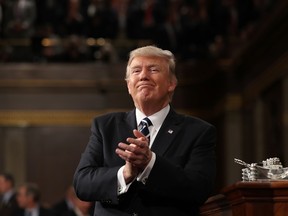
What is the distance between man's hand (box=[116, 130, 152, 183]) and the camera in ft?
10.2

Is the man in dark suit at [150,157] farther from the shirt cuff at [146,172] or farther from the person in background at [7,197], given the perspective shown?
the person in background at [7,197]

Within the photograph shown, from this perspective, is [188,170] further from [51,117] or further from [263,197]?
[51,117]

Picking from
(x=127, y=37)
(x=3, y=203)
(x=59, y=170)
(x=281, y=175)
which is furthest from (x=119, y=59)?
(x=281, y=175)

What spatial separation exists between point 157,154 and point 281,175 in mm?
489

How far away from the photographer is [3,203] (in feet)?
33.6

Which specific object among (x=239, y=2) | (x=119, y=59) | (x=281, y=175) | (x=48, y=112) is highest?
(x=239, y=2)

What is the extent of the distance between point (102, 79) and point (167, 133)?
9.35m

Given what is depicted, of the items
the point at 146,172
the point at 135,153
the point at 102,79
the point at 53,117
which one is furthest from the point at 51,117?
the point at 135,153

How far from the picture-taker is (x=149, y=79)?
11.1 feet

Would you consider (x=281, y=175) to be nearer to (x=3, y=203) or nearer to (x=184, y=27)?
(x=3, y=203)

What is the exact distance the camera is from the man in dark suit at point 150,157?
10.7 feet

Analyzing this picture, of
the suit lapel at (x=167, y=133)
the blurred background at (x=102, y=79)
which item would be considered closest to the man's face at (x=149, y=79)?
the suit lapel at (x=167, y=133)

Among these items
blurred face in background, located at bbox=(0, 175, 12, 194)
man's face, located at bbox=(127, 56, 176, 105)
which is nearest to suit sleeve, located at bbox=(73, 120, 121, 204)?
man's face, located at bbox=(127, 56, 176, 105)

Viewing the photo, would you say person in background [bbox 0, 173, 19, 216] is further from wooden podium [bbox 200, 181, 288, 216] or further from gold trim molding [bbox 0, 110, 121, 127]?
wooden podium [bbox 200, 181, 288, 216]
